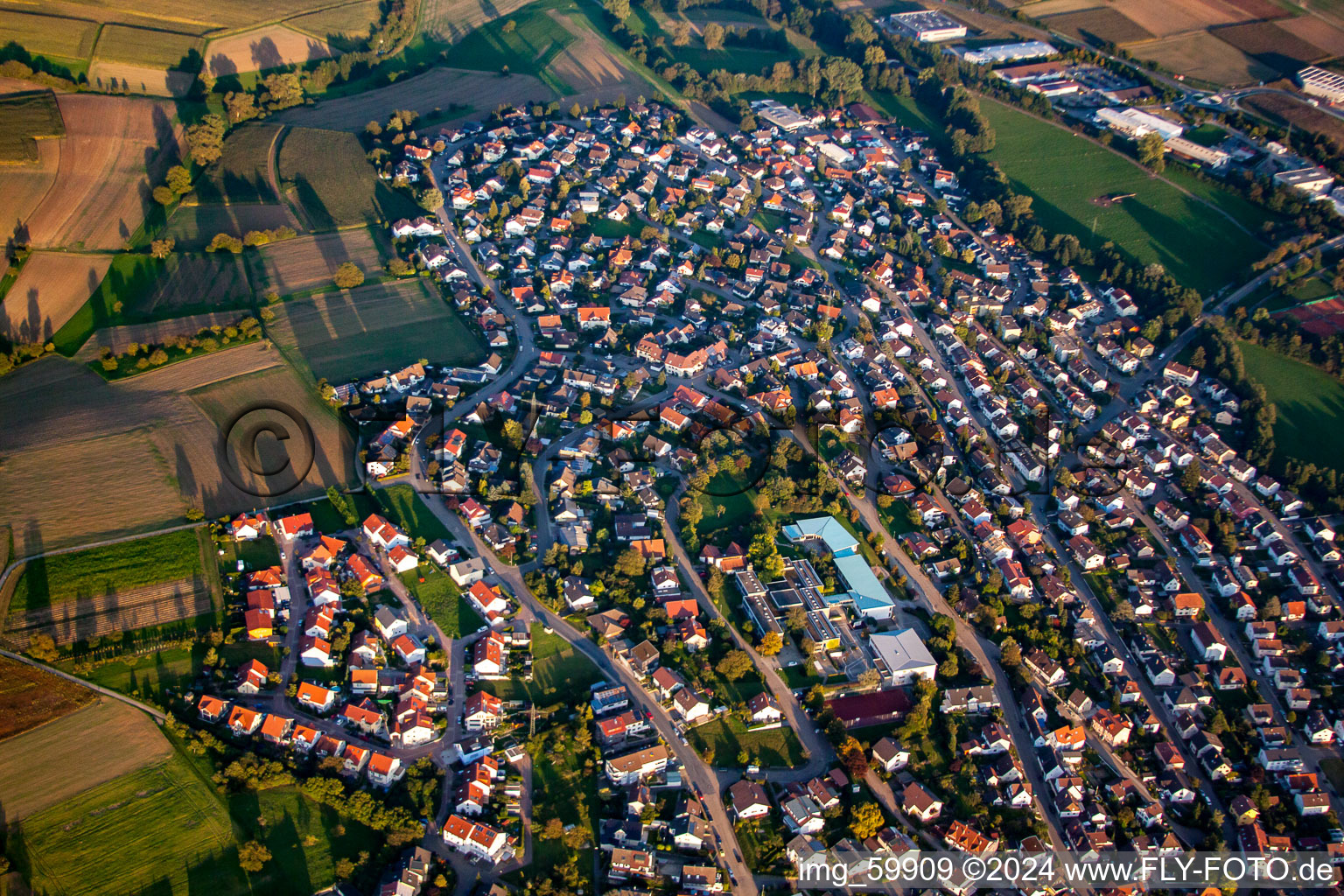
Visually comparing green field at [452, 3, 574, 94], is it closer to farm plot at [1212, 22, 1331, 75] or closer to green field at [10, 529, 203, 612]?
green field at [10, 529, 203, 612]

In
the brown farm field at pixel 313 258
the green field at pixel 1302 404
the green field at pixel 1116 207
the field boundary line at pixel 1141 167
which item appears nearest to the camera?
the green field at pixel 1302 404

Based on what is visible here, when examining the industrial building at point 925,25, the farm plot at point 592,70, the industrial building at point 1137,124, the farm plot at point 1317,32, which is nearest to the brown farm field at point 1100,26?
the industrial building at point 925,25

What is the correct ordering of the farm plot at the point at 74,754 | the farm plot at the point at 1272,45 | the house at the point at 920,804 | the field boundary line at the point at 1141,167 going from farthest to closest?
the farm plot at the point at 1272,45
the field boundary line at the point at 1141,167
the house at the point at 920,804
the farm plot at the point at 74,754

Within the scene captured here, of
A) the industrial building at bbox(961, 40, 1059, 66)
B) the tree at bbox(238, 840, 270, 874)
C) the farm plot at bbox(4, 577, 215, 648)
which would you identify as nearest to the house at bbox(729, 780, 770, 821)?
the tree at bbox(238, 840, 270, 874)

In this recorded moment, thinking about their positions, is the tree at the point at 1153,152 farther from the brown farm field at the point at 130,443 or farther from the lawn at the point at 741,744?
the brown farm field at the point at 130,443

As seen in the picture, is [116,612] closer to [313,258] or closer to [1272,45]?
[313,258]

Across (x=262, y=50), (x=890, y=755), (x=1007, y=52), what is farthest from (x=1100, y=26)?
(x=890, y=755)
